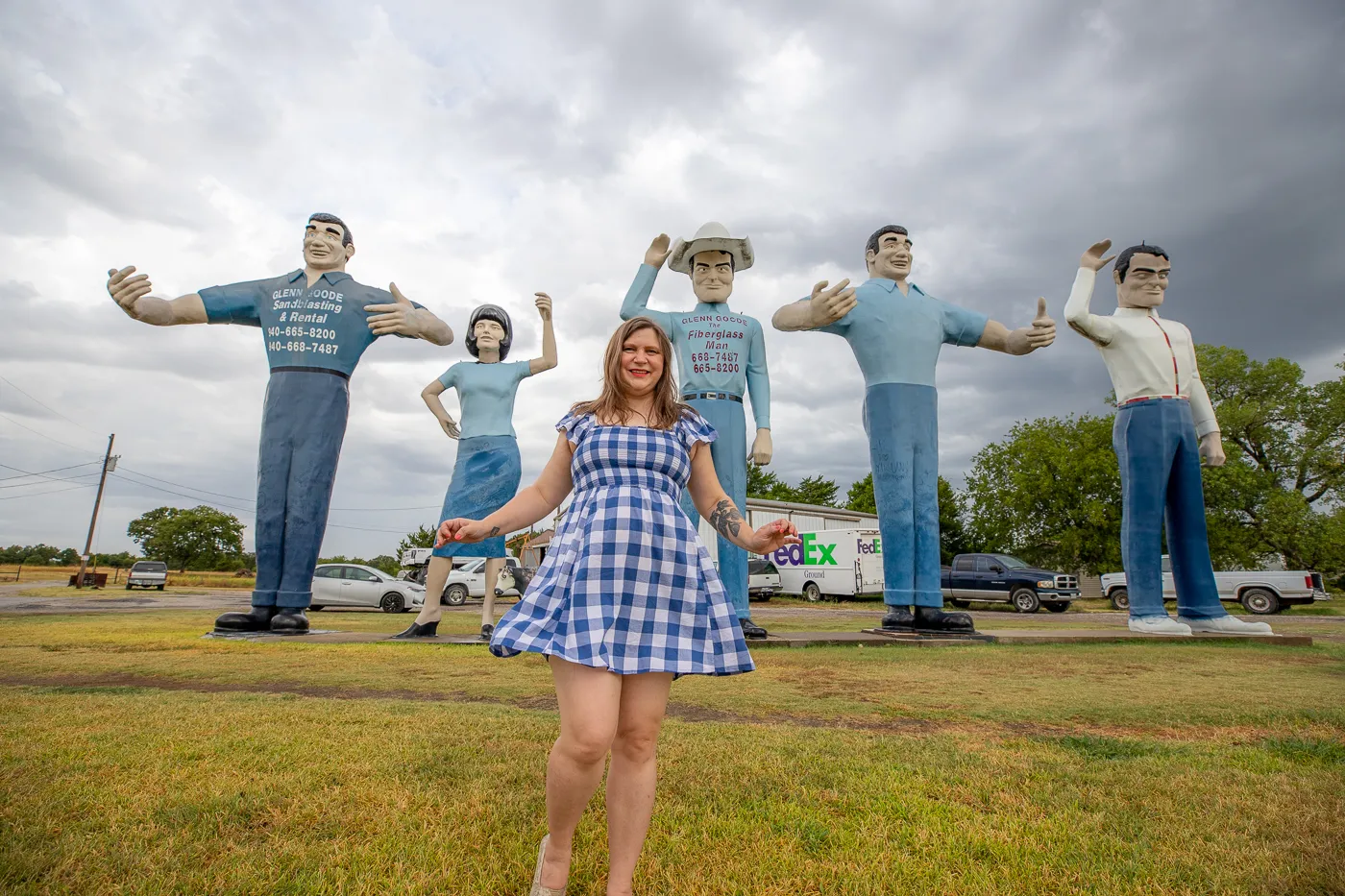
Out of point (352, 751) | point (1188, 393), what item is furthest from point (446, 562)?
point (1188, 393)

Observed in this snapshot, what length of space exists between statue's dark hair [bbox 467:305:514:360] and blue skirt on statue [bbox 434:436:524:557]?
0.98 m

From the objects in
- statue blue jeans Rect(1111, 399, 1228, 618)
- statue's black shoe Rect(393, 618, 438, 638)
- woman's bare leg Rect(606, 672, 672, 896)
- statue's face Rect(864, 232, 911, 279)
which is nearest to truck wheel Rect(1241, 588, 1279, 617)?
statue blue jeans Rect(1111, 399, 1228, 618)

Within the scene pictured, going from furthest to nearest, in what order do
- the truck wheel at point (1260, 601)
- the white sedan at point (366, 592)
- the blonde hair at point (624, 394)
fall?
1. the truck wheel at point (1260, 601)
2. the white sedan at point (366, 592)
3. the blonde hair at point (624, 394)

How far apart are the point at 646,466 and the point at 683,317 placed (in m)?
4.92

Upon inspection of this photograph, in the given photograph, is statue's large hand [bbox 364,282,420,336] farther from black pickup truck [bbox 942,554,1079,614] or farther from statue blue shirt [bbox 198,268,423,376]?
black pickup truck [bbox 942,554,1079,614]

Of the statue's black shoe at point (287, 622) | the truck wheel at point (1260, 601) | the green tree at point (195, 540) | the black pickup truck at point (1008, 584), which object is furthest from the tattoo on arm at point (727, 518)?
the green tree at point (195, 540)

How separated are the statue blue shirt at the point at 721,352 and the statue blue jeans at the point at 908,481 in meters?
1.15

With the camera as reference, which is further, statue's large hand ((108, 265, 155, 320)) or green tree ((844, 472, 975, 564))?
green tree ((844, 472, 975, 564))

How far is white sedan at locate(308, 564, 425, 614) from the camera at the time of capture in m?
16.9

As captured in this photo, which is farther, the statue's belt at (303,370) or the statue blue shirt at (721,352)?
the statue's belt at (303,370)

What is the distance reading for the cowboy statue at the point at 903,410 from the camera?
7195 millimetres

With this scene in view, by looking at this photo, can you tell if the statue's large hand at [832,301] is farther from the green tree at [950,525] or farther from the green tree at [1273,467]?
the green tree at [950,525]

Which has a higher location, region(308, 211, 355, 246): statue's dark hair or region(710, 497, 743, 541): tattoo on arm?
region(308, 211, 355, 246): statue's dark hair

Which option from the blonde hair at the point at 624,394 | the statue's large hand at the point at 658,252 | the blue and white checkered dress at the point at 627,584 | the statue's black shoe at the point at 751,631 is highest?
the statue's large hand at the point at 658,252
